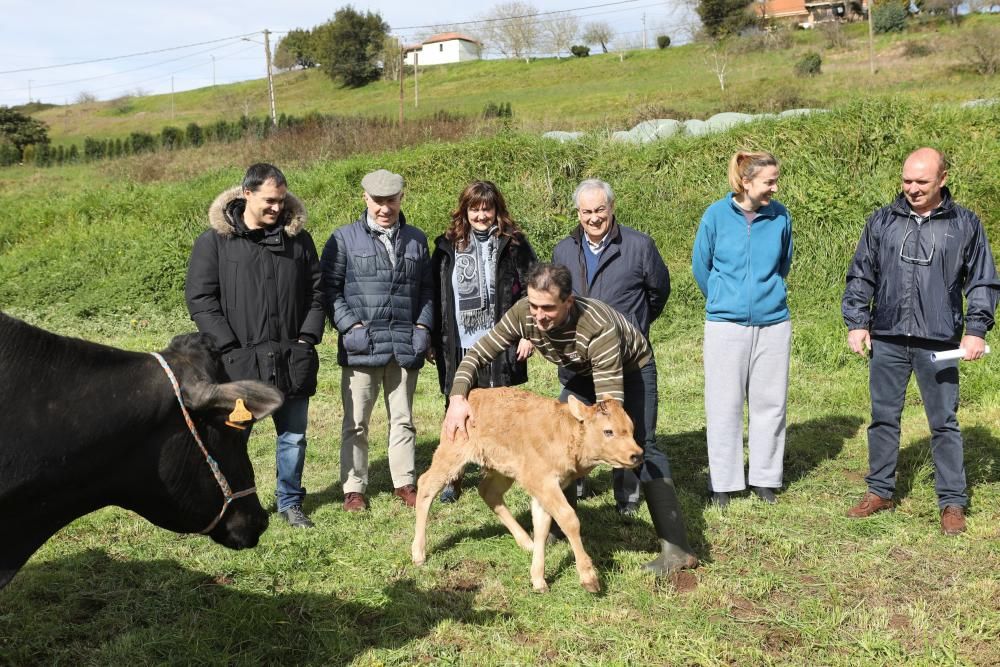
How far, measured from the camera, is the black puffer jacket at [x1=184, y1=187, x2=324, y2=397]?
5.96m

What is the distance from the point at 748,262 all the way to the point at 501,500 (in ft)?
8.30

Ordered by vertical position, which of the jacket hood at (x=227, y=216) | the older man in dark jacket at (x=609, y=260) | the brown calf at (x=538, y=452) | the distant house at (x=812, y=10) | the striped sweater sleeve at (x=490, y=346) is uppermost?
the distant house at (x=812, y=10)

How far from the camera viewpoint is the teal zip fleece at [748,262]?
21.3ft

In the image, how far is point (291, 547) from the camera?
18.9 feet

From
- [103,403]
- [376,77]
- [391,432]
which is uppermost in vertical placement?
[376,77]

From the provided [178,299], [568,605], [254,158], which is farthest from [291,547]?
[254,158]

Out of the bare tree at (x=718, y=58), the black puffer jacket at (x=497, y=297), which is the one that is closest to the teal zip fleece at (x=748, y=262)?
the black puffer jacket at (x=497, y=297)

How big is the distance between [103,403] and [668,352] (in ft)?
28.0

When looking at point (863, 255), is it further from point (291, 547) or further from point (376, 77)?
point (376, 77)

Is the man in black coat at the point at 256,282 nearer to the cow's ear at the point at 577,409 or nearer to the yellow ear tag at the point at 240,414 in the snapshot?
the cow's ear at the point at 577,409

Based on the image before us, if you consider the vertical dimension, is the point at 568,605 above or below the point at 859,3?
below

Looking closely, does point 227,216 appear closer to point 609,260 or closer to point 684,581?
point 609,260

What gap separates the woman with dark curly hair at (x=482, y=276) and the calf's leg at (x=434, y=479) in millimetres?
1162

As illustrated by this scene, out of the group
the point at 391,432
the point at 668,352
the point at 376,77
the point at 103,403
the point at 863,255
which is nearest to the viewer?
the point at 103,403
